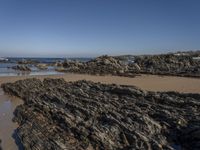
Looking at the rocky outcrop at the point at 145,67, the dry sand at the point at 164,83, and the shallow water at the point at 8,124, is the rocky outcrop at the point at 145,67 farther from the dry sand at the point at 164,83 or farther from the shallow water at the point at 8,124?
the shallow water at the point at 8,124

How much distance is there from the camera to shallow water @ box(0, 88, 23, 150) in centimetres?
1209

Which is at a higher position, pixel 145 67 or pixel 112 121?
pixel 112 121

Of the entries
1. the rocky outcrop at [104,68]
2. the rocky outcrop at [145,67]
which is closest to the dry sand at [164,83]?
the rocky outcrop at [145,67]

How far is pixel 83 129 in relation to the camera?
1213 cm

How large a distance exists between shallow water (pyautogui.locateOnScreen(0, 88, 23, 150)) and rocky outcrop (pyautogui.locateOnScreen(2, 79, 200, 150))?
44cm

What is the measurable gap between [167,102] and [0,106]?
12334mm

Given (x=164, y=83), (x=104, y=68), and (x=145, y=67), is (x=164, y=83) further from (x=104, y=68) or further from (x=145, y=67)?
(x=145, y=67)

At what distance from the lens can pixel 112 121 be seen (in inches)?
500

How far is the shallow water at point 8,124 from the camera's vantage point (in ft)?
39.7

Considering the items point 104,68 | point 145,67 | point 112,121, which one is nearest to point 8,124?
point 112,121

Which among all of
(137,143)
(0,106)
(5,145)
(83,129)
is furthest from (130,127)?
(0,106)

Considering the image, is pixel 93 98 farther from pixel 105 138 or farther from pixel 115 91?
pixel 105 138

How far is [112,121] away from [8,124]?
6357mm

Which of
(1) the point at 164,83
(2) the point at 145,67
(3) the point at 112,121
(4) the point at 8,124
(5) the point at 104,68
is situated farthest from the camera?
(2) the point at 145,67
